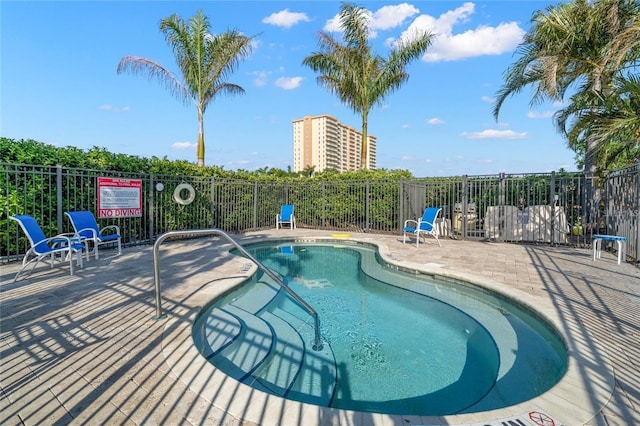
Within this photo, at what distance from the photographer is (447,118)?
1939cm

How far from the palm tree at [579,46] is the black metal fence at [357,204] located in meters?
1.49

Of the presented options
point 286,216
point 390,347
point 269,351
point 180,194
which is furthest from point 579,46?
point 180,194

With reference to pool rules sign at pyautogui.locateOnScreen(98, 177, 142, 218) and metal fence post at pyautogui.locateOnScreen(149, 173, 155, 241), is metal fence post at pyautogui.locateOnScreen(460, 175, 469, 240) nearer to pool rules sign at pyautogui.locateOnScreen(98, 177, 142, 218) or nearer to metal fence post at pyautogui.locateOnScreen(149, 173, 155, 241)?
metal fence post at pyautogui.locateOnScreen(149, 173, 155, 241)

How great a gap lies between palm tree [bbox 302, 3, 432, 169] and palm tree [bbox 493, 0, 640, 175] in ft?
15.8

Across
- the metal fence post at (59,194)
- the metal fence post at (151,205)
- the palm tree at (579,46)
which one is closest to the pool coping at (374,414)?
the metal fence post at (59,194)

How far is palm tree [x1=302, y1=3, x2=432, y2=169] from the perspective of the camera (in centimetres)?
1397

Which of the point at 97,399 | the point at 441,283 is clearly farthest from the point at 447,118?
the point at 97,399

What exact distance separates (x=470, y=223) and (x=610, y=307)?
751 cm

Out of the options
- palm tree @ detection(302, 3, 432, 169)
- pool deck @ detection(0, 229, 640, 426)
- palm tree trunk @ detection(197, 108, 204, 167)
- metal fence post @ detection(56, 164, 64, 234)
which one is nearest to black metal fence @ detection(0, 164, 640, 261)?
metal fence post @ detection(56, 164, 64, 234)

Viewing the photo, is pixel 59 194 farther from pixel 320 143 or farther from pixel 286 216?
pixel 320 143

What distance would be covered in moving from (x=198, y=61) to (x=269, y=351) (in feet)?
42.3

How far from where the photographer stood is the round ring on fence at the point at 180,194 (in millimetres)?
9680

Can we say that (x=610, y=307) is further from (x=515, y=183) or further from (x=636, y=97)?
(x=515, y=183)

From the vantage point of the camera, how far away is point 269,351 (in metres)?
3.18
